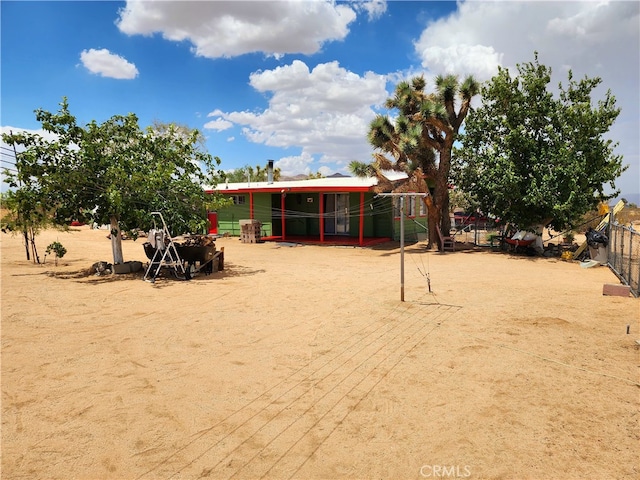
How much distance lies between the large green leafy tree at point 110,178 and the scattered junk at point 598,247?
40.0 feet

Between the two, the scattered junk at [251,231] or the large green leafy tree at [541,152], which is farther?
the scattered junk at [251,231]

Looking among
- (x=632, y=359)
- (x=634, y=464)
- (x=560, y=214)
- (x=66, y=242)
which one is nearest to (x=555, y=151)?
(x=560, y=214)

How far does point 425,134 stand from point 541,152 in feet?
14.0

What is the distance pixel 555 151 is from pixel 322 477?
50.5 feet

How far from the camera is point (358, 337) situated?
20.3ft

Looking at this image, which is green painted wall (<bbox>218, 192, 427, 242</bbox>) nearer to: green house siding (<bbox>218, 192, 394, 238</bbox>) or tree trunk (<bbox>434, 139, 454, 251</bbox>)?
green house siding (<bbox>218, 192, 394, 238</bbox>)

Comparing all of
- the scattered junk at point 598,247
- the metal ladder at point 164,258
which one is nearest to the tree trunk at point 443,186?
the scattered junk at point 598,247

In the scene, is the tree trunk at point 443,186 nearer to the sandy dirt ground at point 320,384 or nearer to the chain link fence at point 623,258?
the chain link fence at point 623,258

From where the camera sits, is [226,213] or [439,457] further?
[226,213]

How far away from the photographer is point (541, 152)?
15.1 meters

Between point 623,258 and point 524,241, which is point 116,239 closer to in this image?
point 623,258

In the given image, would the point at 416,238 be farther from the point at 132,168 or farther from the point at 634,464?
the point at 634,464

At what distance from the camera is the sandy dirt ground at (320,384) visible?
330 cm

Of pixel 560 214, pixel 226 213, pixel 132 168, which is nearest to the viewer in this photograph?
pixel 132 168
